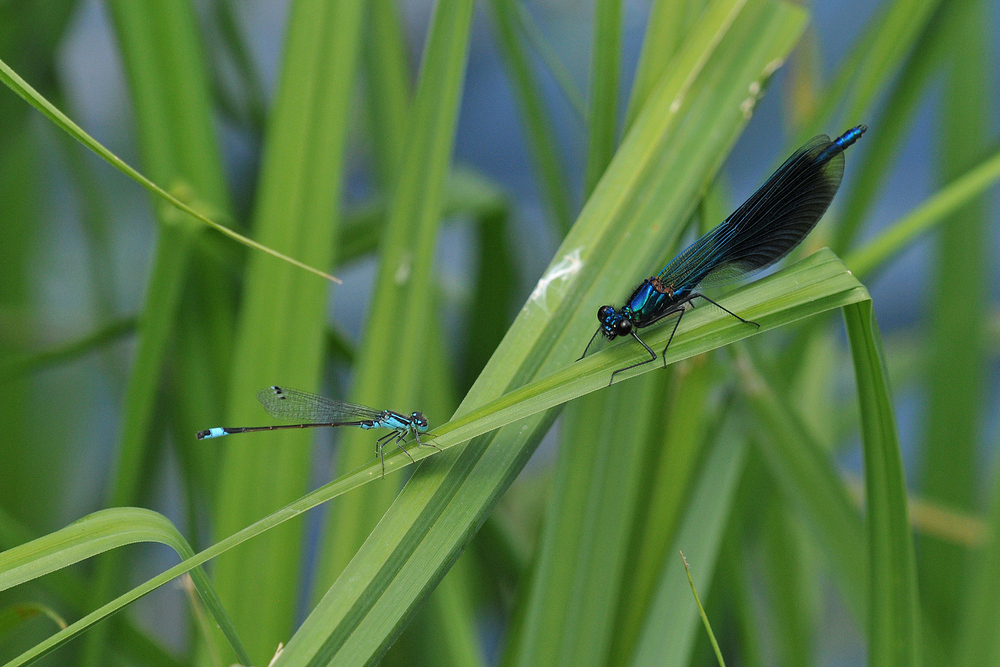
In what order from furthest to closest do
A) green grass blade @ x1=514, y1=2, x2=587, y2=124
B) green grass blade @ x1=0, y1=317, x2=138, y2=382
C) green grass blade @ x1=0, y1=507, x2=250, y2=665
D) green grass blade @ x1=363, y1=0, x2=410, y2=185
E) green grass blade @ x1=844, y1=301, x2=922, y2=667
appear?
green grass blade @ x1=363, y1=0, x2=410, y2=185 → green grass blade @ x1=514, y1=2, x2=587, y2=124 → green grass blade @ x1=0, y1=317, x2=138, y2=382 → green grass blade @ x1=844, y1=301, x2=922, y2=667 → green grass blade @ x1=0, y1=507, x2=250, y2=665

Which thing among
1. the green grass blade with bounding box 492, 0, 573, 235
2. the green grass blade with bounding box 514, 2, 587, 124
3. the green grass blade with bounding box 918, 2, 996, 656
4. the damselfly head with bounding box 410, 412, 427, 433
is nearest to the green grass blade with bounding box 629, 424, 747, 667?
the damselfly head with bounding box 410, 412, 427, 433

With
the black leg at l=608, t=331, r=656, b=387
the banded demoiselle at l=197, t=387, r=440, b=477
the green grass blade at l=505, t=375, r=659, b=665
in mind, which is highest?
the banded demoiselle at l=197, t=387, r=440, b=477

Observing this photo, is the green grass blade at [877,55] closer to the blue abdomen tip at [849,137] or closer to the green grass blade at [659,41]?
the blue abdomen tip at [849,137]

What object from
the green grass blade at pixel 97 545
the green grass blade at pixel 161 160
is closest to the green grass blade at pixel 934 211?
the green grass blade at pixel 97 545

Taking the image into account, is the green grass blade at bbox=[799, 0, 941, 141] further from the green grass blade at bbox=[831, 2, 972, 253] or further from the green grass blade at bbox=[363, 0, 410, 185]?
the green grass blade at bbox=[363, 0, 410, 185]

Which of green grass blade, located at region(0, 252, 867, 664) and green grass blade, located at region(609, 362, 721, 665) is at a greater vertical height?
green grass blade, located at region(0, 252, 867, 664)

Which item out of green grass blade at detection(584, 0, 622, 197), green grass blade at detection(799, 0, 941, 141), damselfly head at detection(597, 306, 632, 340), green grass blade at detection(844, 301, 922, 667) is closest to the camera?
green grass blade at detection(844, 301, 922, 667)
